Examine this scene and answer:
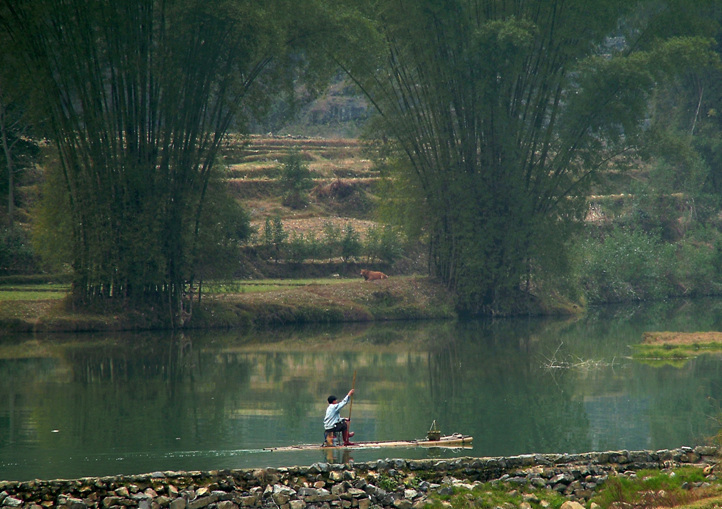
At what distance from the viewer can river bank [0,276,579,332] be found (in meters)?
28.8

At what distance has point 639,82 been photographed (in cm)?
3225

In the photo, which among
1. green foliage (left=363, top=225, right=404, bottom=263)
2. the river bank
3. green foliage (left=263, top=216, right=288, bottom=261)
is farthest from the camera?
green foliage (left=363, top=225, right=404, bottom=263)

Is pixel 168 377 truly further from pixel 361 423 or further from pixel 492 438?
pixel 492 438

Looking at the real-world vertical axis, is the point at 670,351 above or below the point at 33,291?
below

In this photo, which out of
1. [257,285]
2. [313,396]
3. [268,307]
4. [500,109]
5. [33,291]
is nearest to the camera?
[313,396]

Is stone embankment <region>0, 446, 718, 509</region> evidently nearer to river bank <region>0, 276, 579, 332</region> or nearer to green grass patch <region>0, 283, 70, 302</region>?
river bank <region>0, 276, 579, 332</region>

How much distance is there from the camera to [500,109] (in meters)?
34.6

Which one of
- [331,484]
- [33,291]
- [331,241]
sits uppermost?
[331,241]

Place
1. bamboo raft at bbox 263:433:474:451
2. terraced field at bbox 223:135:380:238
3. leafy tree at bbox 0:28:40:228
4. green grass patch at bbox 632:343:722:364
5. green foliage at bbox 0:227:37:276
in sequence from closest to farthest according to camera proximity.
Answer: bamboo raft at bbox 263:433:474:451
green grass patch at bbox 632:343:722:364
green foliage at bbox 0:227:37:276
leafy tree at bbox 0:28:40:228
terraced field at bbox 223:135:380:238

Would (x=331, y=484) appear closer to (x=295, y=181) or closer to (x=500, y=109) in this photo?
(x=500, y=109)

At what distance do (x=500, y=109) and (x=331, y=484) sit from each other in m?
25.9

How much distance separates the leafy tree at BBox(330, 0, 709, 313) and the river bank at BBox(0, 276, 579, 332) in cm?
140

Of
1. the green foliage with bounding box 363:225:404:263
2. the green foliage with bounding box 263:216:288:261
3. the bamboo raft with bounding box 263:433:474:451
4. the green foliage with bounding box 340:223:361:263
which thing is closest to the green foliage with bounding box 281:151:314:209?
the green foliage with bounding box 340:223:361:263

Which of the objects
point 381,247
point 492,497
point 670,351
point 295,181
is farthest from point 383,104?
point 492,497
